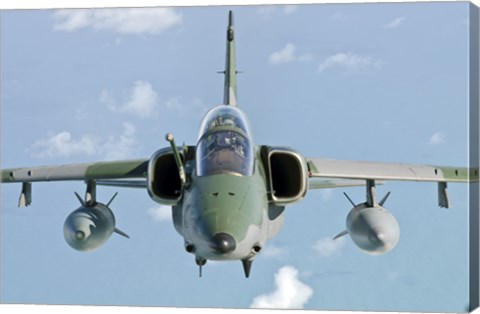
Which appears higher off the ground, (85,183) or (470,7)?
(470,7)

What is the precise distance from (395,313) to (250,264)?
5.31ft

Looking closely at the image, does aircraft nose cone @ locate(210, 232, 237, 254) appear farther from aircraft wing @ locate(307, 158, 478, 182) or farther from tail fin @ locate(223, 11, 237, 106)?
tail fin @ locate(223, 11, 237, 106)

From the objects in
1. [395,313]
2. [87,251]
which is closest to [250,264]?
[395,313]

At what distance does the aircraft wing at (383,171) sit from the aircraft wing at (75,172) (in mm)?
2054

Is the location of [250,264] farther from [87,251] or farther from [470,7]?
[470,7]

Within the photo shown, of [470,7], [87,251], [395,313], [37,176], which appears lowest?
[395,313]

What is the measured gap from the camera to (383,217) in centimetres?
1082

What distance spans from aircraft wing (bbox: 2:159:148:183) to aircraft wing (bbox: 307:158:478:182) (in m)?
2.05

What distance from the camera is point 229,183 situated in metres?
8.71

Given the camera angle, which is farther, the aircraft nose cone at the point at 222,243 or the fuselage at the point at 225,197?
the fuselage at the point at 225,197

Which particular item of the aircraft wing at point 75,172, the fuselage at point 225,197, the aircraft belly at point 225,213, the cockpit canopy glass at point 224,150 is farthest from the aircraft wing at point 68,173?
the aircraft belly at point 225,213

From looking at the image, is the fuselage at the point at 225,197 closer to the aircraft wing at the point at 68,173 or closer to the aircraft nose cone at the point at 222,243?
the aircraft nose cone at the point at 222,243

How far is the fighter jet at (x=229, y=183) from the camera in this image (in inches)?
335

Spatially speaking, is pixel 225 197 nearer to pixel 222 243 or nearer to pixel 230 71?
pixel 222 243
